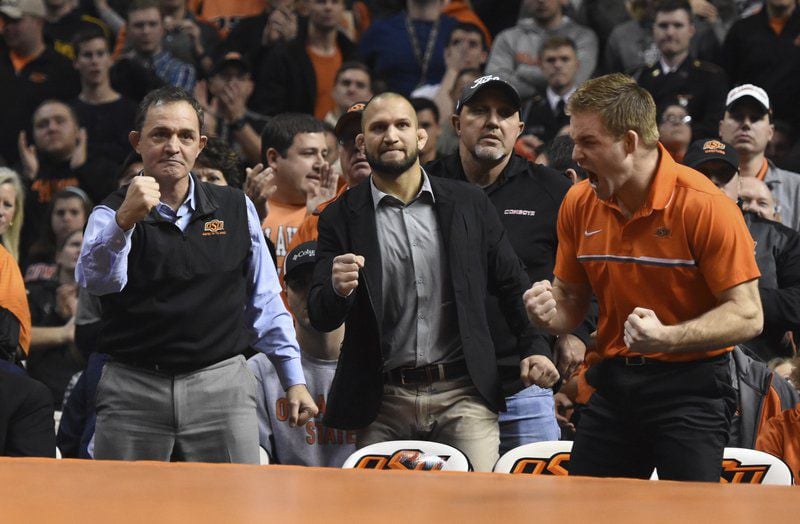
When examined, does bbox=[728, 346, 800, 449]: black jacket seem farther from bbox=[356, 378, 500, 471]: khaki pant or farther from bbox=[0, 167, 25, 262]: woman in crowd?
bbox=[0, 167, 25, 262]: woman in crowd

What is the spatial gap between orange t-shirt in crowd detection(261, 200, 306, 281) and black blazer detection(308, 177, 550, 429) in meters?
1.41

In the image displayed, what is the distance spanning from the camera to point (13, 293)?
17.6 feet

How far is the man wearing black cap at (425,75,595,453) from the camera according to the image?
5.13 m

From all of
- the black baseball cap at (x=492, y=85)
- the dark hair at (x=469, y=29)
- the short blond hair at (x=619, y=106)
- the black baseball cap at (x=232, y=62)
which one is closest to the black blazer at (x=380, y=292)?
the black baseball cap at (x=492, y=85)

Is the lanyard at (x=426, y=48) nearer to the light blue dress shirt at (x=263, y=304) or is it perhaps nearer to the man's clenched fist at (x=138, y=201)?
the light blue dress shirt at (x=263, y=304)

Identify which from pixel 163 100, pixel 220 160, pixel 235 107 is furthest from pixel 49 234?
pixel 163 100

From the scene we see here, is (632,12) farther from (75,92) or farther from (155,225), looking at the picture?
(155,225)

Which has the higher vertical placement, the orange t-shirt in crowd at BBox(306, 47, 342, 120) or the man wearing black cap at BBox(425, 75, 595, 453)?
the orange t-shirt in crowd at BBox(306, 47, 342, 120)

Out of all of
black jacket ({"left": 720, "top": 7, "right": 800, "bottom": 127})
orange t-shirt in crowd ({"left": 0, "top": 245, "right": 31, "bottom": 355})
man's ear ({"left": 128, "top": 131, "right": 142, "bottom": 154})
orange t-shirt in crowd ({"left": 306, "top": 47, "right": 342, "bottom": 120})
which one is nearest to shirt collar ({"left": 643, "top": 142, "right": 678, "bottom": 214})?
man's ear ({"left": 128, "top": 131, "right": 142, "bottom": 154})

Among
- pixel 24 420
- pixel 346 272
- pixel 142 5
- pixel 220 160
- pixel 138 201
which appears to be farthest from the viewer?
pixel 142 5

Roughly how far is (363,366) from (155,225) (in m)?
0.88

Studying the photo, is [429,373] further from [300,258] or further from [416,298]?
[300,258]

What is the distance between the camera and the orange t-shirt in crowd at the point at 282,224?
6297mm

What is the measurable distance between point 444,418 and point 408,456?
0.21m
